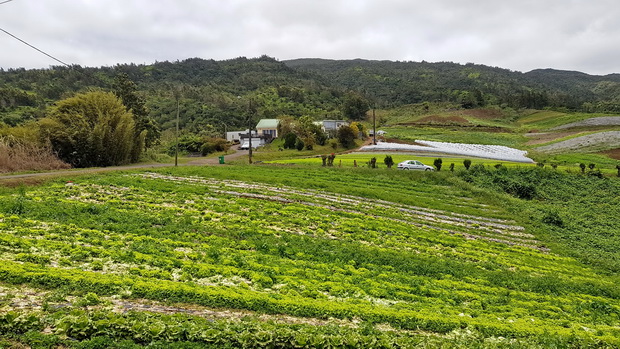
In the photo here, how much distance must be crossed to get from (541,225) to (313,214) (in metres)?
17.3

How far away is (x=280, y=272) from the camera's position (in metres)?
13.2

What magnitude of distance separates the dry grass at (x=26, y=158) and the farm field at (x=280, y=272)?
11.3 metres

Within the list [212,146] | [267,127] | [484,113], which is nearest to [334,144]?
[212,146]

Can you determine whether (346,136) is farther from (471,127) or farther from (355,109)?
(355,109)

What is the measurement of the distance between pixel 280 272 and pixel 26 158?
109 feet

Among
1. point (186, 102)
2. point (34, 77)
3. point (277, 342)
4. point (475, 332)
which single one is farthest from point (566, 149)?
point (34, 77)

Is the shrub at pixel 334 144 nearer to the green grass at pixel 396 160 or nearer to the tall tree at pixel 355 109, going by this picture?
the green grass at pixel 396 160

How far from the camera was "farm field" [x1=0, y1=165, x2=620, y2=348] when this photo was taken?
820cm

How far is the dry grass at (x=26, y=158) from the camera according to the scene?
32.8m

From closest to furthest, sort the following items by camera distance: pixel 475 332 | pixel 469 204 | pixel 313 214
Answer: pixel 475 332, pixel 313 214, pixel 469 204

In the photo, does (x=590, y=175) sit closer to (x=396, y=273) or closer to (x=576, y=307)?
(x=576, y=307)

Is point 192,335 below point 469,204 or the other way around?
the other way around

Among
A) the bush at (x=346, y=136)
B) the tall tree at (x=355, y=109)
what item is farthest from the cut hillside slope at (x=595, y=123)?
the tall tree at (x=355, y=109)

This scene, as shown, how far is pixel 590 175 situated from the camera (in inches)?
1676
